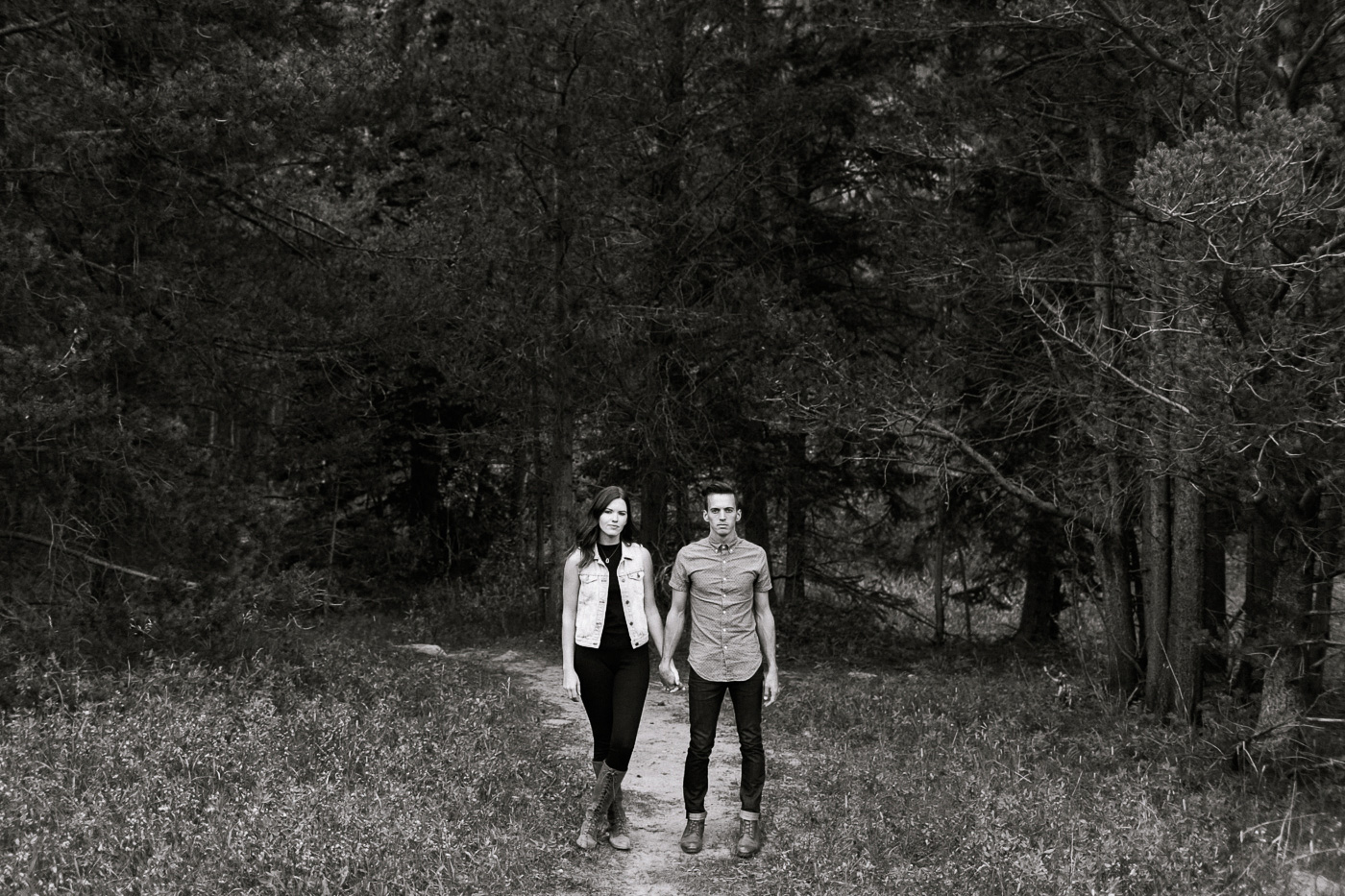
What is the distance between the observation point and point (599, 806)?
6590 mm

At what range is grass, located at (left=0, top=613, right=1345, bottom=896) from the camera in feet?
19.1

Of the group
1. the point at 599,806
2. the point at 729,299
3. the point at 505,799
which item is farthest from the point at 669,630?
the point at 729,299

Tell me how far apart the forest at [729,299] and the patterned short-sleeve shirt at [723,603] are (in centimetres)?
286

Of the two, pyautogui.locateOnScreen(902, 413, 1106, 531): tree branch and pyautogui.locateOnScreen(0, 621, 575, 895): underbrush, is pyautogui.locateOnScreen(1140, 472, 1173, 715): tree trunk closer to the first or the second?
pyautogui.locateOnScreen(902, 413, 1106, 531): tree branch

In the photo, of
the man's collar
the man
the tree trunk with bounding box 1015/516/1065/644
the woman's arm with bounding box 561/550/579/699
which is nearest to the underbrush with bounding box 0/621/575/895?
the woman's arm with bounding box 561/550/579/699

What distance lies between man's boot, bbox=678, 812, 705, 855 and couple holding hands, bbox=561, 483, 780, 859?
0.27 m

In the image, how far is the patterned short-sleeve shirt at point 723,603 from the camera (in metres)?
6.36

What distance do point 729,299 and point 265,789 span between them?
9.11 meters

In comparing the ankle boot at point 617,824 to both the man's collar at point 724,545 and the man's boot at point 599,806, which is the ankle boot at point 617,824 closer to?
the man's boot at point 599,806

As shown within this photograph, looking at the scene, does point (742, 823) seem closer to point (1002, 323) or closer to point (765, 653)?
point (765, 653)

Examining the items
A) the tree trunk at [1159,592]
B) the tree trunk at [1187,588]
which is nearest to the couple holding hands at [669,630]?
the tree trunk at [1187,588]

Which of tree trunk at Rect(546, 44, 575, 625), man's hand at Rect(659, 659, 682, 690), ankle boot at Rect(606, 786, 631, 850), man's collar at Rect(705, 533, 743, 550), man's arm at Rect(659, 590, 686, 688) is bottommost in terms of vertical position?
ankle boot at Rect(606, 786, 631, 850)

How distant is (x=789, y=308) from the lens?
533 inches

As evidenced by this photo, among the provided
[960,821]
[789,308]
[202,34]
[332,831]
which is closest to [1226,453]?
[960,821]
